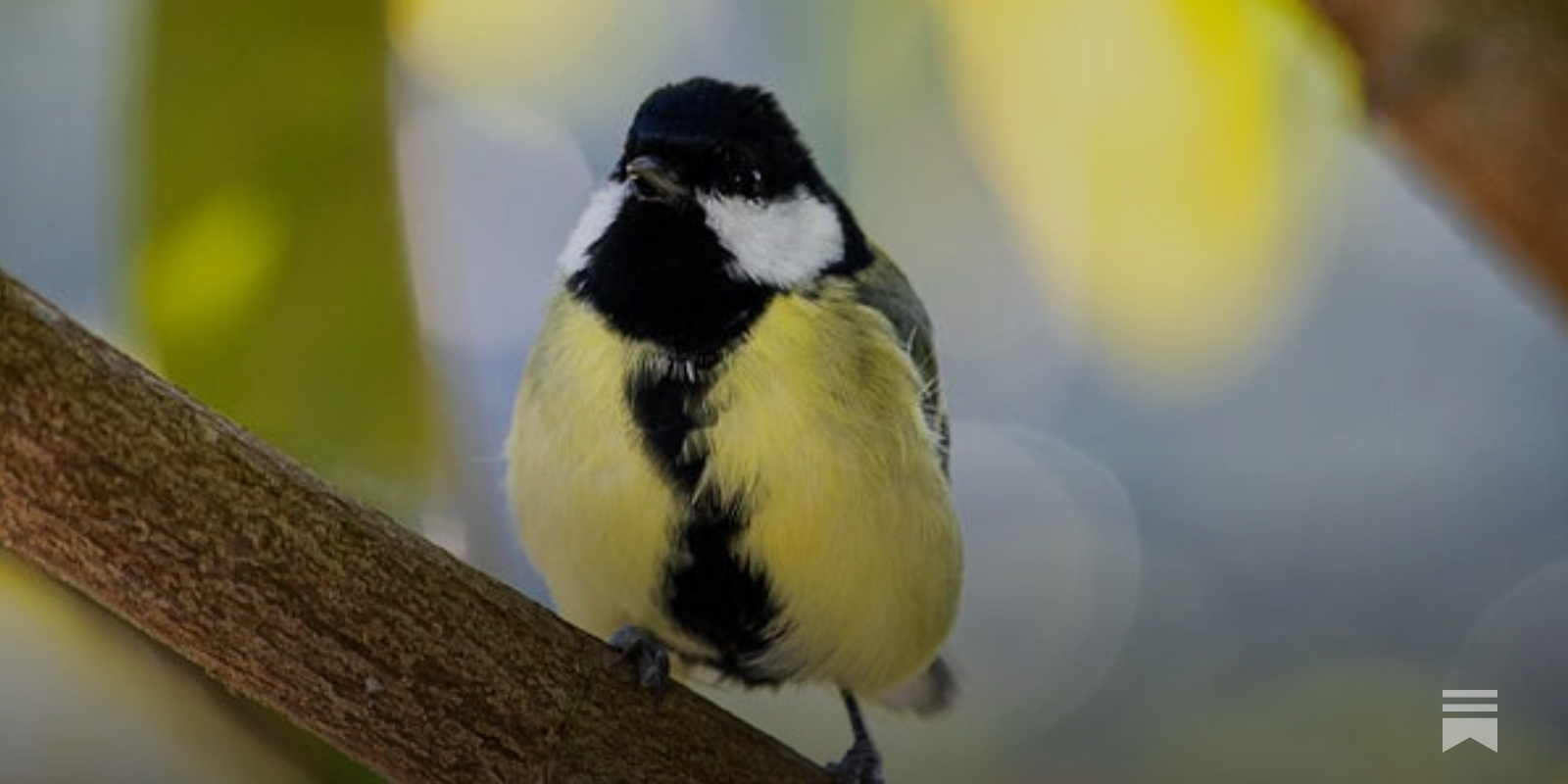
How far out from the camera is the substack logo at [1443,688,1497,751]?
1.46m

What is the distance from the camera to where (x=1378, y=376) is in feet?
5.58

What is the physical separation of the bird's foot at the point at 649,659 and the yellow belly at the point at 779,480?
0.25ft

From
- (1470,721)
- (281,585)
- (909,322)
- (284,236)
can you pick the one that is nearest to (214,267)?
(284,236)

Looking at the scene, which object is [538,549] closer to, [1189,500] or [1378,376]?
[1189,500]

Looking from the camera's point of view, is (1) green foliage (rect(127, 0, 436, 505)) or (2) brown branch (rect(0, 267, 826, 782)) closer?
(2) brown branch (rect(0, 267, 826, 782))

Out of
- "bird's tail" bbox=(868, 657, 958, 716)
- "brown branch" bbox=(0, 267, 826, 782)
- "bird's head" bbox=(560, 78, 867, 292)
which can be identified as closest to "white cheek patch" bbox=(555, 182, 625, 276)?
"bird's head" bbox=(560, 78, 867, 292)

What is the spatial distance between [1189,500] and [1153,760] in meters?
0.23

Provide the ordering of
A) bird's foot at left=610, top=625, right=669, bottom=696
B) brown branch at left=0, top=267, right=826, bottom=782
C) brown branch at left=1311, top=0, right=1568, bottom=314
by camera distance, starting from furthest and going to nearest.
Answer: bird's foot at left=610, top=625, right=669, bottom=696
brown branch at left=0, top=267, right=826, bottom=782
brown branch at left=1311, top=0, right=1568, bottom=314

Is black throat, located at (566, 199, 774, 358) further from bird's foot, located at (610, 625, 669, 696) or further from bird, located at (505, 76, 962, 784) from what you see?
bird's foot, located at (610, 625, 669, 696)

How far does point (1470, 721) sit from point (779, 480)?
0.73 meters

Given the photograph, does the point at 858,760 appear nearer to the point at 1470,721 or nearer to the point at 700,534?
the point at 700,534

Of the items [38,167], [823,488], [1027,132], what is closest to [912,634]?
[823,488]

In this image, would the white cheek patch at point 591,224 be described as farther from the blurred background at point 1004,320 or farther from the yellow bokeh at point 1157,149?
the yellow bokeh at point 1157,149

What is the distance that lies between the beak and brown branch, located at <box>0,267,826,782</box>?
0.24 metres
